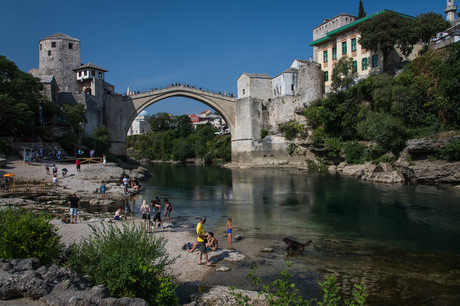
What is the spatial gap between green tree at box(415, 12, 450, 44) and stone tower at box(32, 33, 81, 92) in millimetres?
32454

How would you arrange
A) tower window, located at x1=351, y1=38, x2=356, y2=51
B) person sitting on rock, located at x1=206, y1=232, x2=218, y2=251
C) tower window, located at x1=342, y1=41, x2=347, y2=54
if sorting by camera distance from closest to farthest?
person sitting on rock, located at x1=206, y1=232, x2=218, y2=251 < tower window, located at x1=351, y1=38, x2=356, y2=51 < tower window, located at x1=342, y1=41, x2=347, y2=54

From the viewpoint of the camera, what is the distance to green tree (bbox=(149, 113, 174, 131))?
242 feet

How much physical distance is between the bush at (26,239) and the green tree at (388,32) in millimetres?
28603

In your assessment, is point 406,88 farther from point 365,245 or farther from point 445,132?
point 365,245

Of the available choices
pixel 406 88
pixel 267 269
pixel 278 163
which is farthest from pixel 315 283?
pixel 278 163

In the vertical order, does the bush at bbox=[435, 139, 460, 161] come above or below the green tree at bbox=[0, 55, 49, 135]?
below

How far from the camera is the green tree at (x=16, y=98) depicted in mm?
21938

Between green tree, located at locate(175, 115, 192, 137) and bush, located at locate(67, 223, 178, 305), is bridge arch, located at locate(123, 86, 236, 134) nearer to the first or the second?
green tree, located at locate(175, 115, 192, 137)

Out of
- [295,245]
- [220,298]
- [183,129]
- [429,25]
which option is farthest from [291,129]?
[220,298]

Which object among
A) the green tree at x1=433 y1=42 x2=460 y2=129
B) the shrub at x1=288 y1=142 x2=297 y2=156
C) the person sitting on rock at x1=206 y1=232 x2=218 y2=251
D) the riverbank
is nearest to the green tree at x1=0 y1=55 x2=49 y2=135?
the riverbank

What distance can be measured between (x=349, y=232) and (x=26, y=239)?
9390mm

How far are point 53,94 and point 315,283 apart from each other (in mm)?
29429

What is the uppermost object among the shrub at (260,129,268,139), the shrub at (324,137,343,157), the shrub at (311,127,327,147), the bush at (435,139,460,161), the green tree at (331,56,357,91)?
the green tree at (331,56,357,91)

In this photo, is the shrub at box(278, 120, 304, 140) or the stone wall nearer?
the shrub at box(278, 120, 304, 140)
